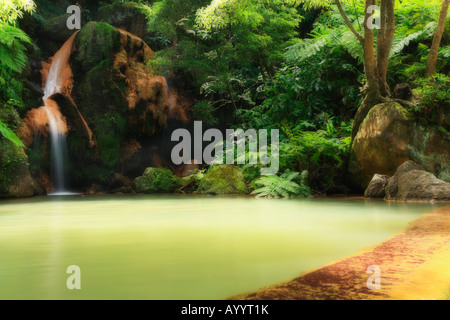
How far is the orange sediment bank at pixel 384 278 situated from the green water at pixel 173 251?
139mm

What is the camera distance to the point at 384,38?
7965mm

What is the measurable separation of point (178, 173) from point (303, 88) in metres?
5.63

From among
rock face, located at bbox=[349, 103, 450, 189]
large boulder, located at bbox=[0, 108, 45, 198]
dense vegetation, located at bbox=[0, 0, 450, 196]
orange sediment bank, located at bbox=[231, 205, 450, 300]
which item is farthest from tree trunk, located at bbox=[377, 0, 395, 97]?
large boulder, located at bbox=[0, 108, 45, 198]

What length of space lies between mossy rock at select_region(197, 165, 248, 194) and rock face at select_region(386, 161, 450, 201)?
3512mm

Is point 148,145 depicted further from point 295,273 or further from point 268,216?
point 295,273

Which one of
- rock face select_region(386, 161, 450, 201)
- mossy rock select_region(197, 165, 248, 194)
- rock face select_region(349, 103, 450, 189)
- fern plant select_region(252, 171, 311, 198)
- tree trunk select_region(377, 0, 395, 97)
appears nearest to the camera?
rock face select_region(386, 161, 450, 201)

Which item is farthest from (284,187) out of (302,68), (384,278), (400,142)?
(384,278)

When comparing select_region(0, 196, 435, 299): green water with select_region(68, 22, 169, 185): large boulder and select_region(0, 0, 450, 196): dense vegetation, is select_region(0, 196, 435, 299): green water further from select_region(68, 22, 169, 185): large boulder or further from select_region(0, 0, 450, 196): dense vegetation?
select_region(68, 22, 169, 185): large boulder

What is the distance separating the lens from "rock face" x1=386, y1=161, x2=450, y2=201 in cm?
640

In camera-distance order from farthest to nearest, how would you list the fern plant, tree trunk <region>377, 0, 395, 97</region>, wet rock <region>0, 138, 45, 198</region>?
wet rock <region>0, 138, 45, 198</region>
the fern plant
tree trunk <region>377, 0, 395, 97</region>

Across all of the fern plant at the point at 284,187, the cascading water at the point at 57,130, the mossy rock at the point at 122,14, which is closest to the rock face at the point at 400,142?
the fern plant at the point at 284,187

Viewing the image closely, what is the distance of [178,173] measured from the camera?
46.2 feet

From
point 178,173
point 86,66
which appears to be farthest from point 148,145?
point 86,66
